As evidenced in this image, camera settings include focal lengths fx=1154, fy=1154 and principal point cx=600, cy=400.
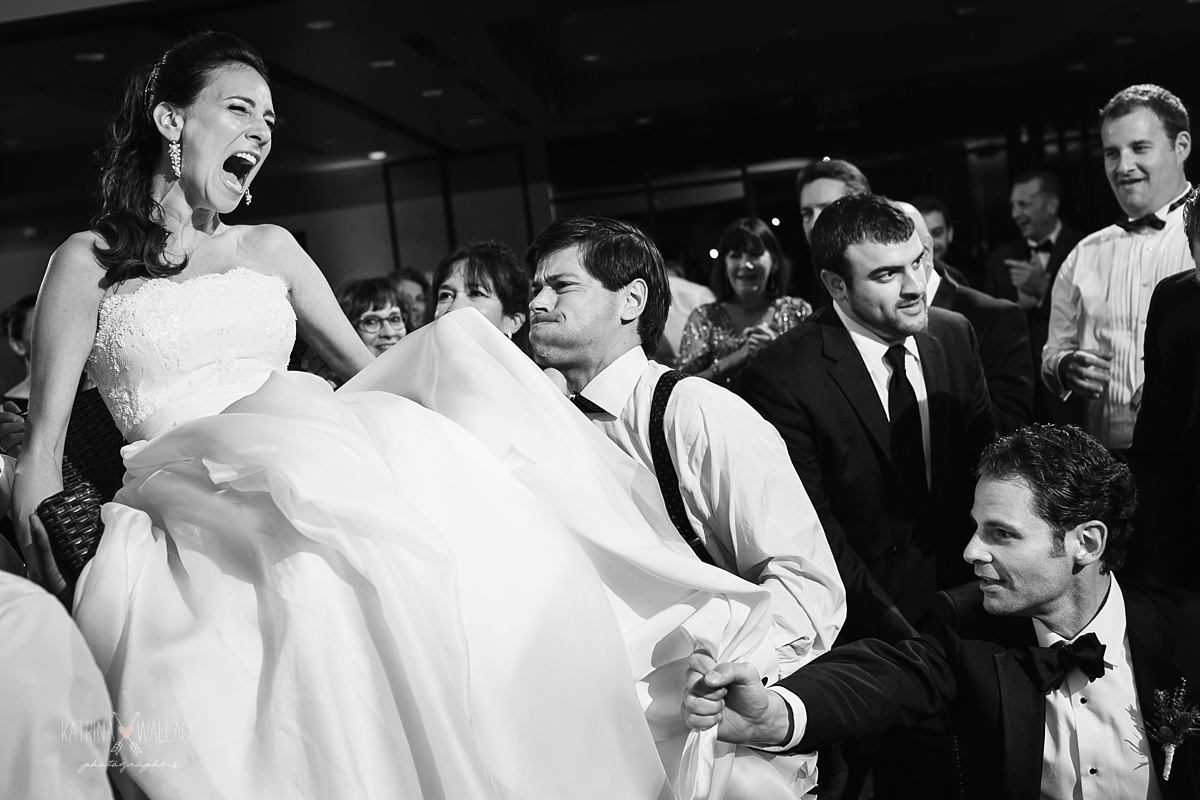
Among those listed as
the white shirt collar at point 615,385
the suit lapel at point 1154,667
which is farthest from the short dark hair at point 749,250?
the suit lapel at point 1154,667

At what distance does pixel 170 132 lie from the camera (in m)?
2.37

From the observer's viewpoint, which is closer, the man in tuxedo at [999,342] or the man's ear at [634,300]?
the man's ear at [634,300]

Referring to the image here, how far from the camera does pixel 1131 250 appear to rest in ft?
12.2

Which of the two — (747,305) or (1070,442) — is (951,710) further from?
(747,305)

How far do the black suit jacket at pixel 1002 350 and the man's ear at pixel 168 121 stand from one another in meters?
2.57

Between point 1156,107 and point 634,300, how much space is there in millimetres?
2077

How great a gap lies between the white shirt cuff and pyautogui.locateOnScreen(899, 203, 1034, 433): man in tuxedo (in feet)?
6.57

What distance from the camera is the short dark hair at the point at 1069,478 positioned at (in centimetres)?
213

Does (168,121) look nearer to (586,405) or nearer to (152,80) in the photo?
(152,80)

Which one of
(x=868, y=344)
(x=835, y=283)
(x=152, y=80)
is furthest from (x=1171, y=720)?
(x=152, y=80)

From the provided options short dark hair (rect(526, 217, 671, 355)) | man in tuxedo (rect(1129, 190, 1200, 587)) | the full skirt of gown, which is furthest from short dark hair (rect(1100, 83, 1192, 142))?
the full skirt of gown

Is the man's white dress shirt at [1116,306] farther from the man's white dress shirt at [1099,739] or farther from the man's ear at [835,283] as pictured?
the man's white dress shirt at [1099,739]

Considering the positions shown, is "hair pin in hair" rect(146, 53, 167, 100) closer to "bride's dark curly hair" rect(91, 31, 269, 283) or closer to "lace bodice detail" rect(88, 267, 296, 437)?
"bride's dark curly hair" rect(91, 31, 269, 283)

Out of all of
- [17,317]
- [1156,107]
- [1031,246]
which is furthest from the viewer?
[1031,246]
